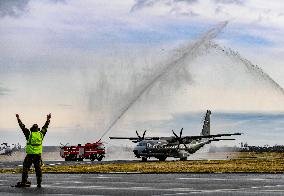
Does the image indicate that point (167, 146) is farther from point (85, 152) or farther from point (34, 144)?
point (34, 144)

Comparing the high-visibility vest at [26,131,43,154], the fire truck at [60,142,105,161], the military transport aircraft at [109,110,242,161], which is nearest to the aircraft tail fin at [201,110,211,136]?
the military transport aircraft at [109,110,242,161]

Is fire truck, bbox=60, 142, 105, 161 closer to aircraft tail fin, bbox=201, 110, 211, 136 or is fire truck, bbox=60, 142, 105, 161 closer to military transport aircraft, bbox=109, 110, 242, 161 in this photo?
military transport aircraft, bbox=109, 110, 242, 161

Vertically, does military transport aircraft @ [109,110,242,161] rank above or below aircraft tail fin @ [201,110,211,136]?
below

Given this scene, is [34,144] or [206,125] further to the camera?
[206,125]

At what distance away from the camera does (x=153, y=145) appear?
7781cm

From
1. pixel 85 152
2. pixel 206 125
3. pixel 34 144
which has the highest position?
pixel 206 125

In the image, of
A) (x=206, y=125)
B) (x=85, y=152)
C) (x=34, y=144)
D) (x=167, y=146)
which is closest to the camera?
(x=34, y=144)

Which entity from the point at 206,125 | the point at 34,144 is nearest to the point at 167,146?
the point at 206,125

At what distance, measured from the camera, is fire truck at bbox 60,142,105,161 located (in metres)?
85.5

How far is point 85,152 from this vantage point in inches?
3383

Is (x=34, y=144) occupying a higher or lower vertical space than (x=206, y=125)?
lower

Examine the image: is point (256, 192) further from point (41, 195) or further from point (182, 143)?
point (182, 143)

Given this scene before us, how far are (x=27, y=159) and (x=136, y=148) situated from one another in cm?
5517

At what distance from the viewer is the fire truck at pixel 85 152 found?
3366 inches
